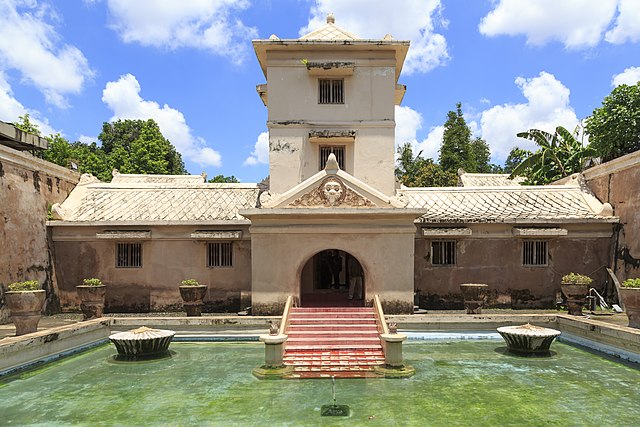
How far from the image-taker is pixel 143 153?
1629 inches

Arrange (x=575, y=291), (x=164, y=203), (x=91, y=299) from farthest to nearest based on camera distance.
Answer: (x=164, y=203), (x=91, y=299), (x=575, y=291)

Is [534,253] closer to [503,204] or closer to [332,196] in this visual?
[503,204]

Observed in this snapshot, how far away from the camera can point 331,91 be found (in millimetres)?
17656

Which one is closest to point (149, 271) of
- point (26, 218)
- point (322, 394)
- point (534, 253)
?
point (26, 218)

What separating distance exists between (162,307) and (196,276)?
62.4 inches

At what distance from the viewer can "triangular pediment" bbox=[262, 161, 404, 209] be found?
14500 millimetres

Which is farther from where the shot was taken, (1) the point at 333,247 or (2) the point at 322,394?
(1) the point at 333,247

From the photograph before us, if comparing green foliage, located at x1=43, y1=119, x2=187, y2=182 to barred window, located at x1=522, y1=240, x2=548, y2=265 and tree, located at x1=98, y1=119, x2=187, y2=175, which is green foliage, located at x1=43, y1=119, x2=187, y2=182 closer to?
tree, located at x1=98, y1=119, x2=187, y2=175

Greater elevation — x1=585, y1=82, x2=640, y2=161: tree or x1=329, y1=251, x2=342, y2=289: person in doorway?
x1=585, y1=82, x2=640, y2=161: tree

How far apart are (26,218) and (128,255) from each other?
10.9 feet

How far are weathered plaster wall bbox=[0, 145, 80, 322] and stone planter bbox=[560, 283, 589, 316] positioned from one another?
16389 millimetres

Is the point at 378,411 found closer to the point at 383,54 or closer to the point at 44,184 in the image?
the point at 383,54

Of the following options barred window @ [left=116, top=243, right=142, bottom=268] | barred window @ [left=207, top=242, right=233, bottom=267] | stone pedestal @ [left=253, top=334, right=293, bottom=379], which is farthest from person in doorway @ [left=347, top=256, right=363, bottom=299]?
barred window @ [left=116, top=243, right=142, bottom=268]

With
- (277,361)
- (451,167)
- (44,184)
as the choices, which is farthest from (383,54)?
(451,167)
